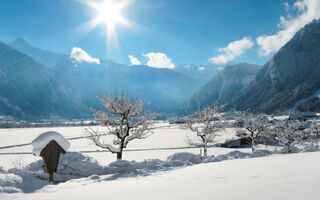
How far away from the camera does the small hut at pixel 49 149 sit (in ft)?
33.9

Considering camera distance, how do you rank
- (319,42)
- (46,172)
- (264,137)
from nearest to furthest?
(46,172) < (264,137) < (319,42)

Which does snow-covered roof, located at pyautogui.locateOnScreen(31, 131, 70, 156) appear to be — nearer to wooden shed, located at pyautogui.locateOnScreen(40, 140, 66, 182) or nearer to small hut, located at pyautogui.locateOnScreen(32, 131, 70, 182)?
small hut, located at pyautogui.locateOnScreen(32, 131, 70, 182)

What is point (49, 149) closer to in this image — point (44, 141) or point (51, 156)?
point (51, 156)

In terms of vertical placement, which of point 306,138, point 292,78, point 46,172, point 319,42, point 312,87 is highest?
point 319,42

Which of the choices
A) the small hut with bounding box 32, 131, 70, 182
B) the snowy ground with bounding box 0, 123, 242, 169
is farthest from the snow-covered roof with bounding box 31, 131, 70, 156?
the snowy ground with bounding box 0, 123, 242, 169

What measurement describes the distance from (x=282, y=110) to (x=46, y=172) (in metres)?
183

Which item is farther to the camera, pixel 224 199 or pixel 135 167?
pixel 135 167

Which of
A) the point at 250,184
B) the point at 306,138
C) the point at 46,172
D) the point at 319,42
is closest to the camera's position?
the point at 250,184

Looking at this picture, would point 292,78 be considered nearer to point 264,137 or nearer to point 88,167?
point 264,137

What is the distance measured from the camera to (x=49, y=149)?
1051 cm

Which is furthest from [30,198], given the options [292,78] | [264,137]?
[292,78]

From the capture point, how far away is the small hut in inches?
407

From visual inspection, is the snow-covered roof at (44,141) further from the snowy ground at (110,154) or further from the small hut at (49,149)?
the snowy ground at (110,154)

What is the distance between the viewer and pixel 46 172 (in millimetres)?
10273
